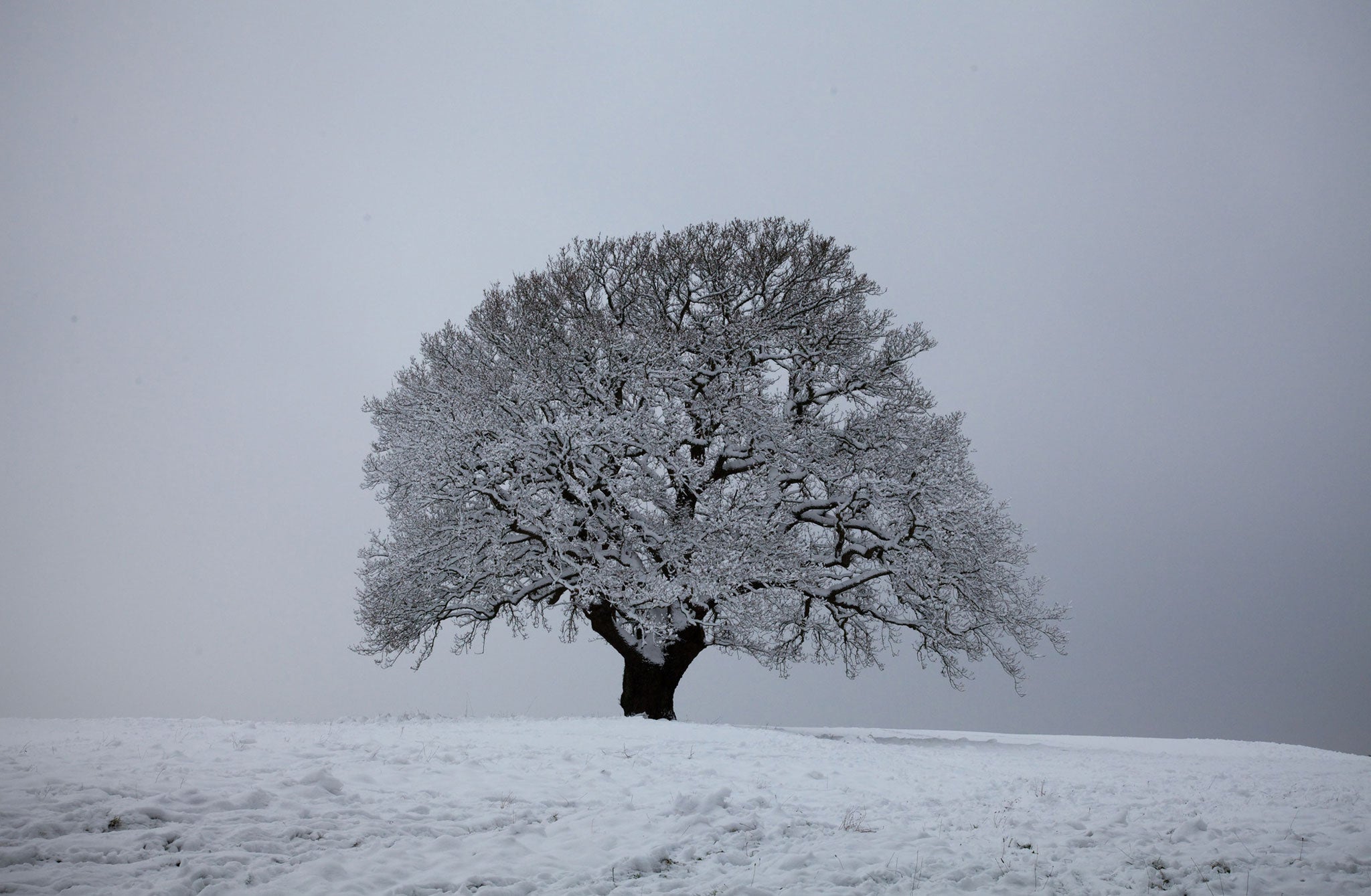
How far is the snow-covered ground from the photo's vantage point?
→ 232 inches

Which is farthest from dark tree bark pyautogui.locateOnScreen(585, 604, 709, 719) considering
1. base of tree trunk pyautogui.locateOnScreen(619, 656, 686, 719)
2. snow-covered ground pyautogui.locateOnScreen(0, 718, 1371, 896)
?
snow-covered ground pyautogui.locateOnScreen(0, 718, 1371, 896)

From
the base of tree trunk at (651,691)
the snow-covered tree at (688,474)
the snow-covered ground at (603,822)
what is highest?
the snow-covered tree at (688,474)

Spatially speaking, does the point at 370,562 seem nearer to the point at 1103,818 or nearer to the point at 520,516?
the point at 520,516

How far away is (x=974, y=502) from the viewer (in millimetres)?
16656

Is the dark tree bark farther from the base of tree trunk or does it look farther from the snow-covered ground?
the snow-covered ground

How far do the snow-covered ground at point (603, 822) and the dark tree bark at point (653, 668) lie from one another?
20.8 feet

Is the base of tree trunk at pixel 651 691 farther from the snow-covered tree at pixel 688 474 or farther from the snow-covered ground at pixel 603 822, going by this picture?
the snow-covered ground at pixel 603 822

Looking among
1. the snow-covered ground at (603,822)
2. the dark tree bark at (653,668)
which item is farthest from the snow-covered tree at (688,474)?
the snow-covered ground at (603,822)

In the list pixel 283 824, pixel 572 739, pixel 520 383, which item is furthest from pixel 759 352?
pixel 283 824

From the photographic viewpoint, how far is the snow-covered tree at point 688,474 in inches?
656

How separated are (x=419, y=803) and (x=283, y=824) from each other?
122 cm

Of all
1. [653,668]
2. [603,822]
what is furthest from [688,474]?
[603,822]

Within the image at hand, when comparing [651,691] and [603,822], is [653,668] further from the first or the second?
[603,822]

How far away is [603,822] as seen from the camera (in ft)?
23.9
